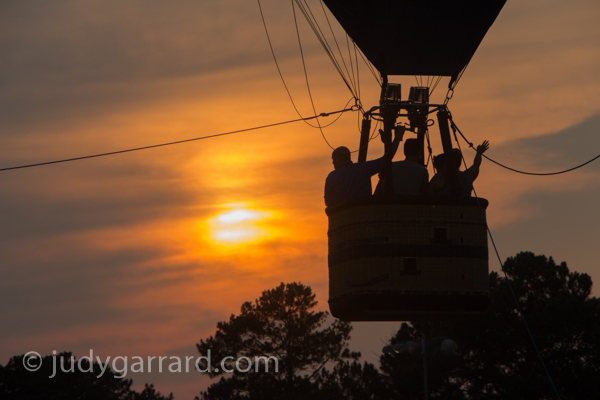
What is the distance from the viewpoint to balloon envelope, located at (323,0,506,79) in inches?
473

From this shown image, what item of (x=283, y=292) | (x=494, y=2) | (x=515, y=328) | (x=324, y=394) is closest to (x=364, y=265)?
(x=494, y=2)

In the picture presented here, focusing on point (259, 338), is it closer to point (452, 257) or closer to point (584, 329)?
point (584, 329)

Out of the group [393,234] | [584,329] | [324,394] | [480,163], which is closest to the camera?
[393,234]

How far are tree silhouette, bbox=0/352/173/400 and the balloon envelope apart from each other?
5747 centimetres

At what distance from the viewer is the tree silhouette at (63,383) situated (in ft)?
212

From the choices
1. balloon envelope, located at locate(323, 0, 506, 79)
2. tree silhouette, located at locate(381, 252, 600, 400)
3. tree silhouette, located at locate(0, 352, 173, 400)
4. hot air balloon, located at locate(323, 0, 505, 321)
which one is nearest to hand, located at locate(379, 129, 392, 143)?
hot air balloon, located at locate(323, 0, 505, 321)

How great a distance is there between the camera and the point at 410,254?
31.0ft

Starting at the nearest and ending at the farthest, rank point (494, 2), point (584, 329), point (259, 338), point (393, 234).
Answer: point (393, 234)
point (494, 2)
point (584, 329)
point (259, 338)

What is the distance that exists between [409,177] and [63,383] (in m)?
60.9

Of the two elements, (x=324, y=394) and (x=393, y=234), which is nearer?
(x=393, y=234)

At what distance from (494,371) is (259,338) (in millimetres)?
15485

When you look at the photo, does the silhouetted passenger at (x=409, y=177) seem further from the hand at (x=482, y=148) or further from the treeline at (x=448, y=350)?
the treeline at (x=448, y=350)

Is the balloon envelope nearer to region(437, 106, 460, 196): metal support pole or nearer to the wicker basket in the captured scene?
region(437, 106, 460, 196): metal support pole

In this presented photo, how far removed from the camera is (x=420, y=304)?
9.59 meters
